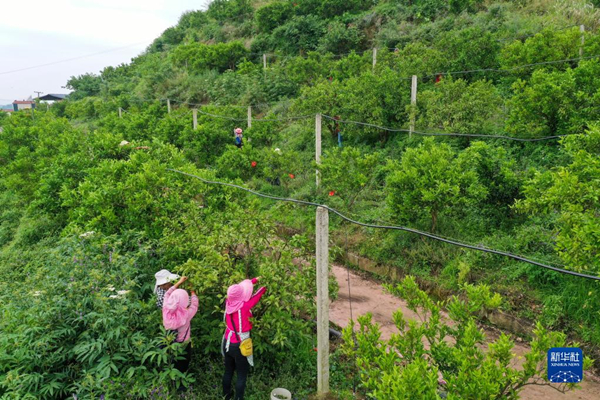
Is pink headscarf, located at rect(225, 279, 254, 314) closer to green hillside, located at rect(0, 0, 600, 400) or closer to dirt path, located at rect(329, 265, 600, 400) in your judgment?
green hillside, located at rect(0, 0, 600, 400)

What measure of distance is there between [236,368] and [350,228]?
207 inches

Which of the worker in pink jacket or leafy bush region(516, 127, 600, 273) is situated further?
leafy bush region(516, 127, 600, 273)

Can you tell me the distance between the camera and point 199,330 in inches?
205

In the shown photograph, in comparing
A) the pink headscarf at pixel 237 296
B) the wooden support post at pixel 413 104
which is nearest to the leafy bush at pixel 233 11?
the wooden support post at pixel 413 104

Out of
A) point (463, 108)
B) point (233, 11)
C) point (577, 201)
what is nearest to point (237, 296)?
point (577, 201)

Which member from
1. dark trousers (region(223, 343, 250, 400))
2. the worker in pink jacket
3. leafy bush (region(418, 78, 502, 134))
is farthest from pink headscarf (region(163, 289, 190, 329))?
leafy bush (region(418, 78, 502, 134))

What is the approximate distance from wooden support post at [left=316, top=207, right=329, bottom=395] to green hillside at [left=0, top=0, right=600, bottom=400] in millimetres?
303

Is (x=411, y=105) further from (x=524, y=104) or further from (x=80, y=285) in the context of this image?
(x=80, y=285)

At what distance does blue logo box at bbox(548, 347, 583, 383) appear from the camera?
2775mm

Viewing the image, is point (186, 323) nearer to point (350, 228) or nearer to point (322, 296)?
point (322, 296)

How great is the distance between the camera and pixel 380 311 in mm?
6855

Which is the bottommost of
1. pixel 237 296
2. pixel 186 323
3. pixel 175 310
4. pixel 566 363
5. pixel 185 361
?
pixel 185 361

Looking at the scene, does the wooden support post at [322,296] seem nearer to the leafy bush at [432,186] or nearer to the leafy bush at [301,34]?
the leafy bush at [432,186]

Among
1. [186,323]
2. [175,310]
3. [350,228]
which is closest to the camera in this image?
[175,310]
